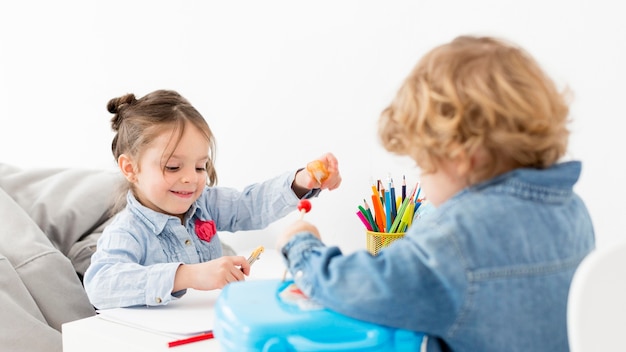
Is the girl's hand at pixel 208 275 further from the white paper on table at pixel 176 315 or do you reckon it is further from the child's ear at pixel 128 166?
the child's ear at pixel 128 166

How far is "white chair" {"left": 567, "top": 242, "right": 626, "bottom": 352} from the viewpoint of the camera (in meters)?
0.63

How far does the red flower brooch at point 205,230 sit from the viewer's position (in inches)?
51.8

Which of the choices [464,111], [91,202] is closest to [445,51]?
[464,111]

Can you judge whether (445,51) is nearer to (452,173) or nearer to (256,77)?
(452,173)

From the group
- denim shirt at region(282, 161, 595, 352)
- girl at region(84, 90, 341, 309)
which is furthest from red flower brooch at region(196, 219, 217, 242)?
denim shirt at region(282, 161, 595, 352)

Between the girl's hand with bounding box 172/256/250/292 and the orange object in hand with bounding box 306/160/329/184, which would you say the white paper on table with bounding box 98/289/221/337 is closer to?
the girl's hand with bounding box 172/256/250/292

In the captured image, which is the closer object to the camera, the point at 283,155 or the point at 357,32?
the point at 357,32

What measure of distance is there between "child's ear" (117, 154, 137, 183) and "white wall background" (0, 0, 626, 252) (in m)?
0.34

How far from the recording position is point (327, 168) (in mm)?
1252

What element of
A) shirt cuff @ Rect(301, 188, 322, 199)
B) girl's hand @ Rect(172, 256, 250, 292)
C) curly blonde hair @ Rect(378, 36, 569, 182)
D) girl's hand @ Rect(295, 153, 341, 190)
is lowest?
girl's hand @ Rect(172, 256, 250, 292)

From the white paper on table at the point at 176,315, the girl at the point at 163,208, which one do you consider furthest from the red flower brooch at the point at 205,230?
the white paper on table at the point at 176,315

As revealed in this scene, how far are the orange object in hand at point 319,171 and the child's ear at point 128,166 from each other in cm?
29

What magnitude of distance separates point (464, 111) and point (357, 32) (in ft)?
2.37

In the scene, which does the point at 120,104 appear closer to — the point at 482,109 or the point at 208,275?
the point at 208,275
